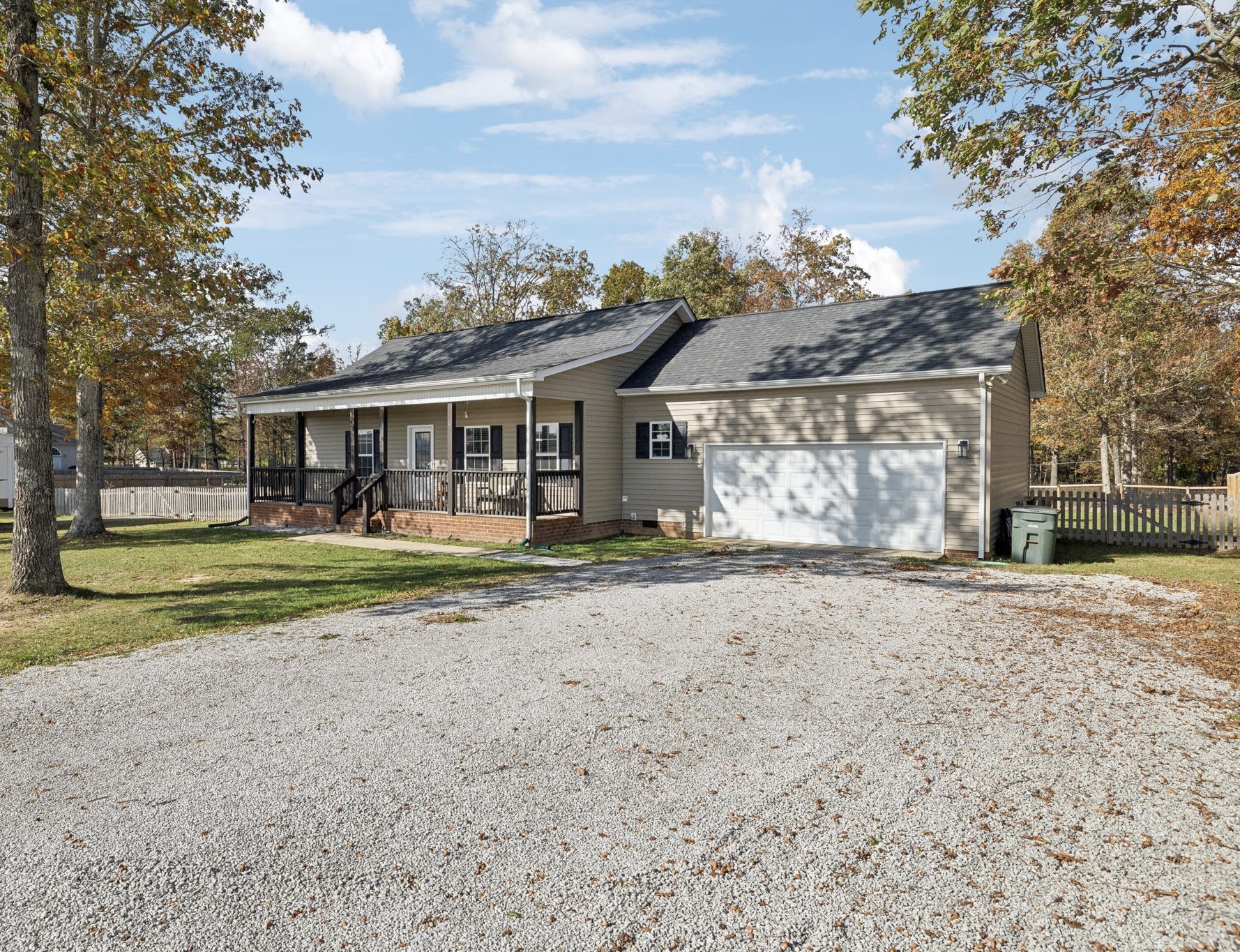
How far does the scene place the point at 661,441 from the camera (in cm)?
1661

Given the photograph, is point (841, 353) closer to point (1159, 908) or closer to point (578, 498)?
point (578, 498)

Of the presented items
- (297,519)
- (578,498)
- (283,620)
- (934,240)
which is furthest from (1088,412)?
(283,620)

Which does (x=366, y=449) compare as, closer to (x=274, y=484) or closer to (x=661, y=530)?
(x=274, y=484)

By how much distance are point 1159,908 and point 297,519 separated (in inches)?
740

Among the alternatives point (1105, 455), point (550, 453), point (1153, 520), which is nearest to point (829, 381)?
point (550, 453)

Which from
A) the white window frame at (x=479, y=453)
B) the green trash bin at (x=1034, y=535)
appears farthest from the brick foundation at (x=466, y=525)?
the green trash bin at (x=1034, y=535)

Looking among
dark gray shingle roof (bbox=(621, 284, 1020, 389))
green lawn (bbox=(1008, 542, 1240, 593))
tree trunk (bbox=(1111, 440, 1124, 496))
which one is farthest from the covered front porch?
tree trunk (bbox=(1111, 440, 1124, 496))

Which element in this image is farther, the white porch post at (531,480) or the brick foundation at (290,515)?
the brick foundation at (290,515)

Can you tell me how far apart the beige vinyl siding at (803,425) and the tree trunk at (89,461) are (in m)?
12.5

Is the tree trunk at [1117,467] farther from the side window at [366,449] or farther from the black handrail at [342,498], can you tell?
the black handrail at [342,498]

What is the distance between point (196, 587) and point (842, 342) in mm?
12421

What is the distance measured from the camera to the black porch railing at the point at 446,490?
50.1ft

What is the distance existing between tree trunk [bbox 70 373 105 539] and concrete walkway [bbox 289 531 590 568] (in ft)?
16.8

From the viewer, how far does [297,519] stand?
18.7 meters
